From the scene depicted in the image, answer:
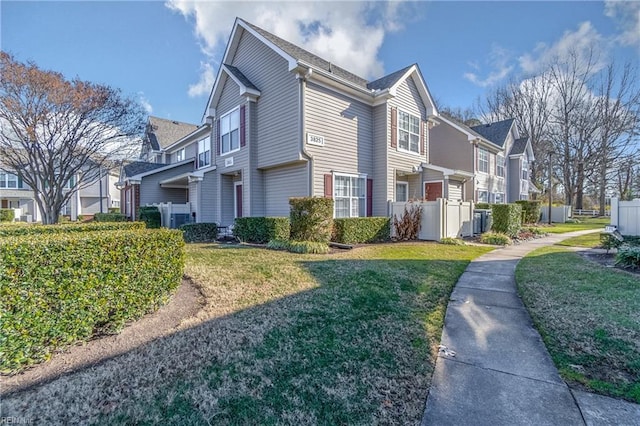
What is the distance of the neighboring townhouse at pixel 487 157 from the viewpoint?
20.7 metres

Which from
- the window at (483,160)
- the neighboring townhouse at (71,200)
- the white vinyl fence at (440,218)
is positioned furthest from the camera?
the neighboring townhouse at (71,200)

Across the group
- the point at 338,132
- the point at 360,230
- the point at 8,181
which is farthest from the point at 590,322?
the point at 8,181

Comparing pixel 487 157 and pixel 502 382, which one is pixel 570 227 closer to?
pixel 487 157

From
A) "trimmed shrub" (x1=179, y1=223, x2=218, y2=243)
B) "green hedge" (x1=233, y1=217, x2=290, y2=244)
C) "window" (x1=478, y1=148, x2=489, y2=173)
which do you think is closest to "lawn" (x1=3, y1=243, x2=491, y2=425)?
"green hedge" (x1=233, y1=217, x2=290, y2=244)

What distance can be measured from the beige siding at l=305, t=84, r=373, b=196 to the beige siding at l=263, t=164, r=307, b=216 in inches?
29.5

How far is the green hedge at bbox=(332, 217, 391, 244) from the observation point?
35.9 feet

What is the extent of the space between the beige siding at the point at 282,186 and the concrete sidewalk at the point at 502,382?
819cm

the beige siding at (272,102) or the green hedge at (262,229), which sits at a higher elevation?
the beige siding at (272,102)

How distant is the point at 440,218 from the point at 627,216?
5303 mm

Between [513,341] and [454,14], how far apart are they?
12036 millimetres

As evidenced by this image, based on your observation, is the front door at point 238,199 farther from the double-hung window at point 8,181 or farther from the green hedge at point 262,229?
the double-hung window at point 8,181

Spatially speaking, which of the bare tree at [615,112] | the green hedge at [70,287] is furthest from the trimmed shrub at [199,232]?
the bare tree at [615,112]

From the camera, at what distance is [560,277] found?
6.21 m

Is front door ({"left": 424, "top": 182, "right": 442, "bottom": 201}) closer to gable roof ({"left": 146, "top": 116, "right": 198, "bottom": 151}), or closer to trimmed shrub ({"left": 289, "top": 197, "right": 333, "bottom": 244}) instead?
trimmed shrub ({"left": 289, "top": 197, "right": 333, "bottom": 244})
